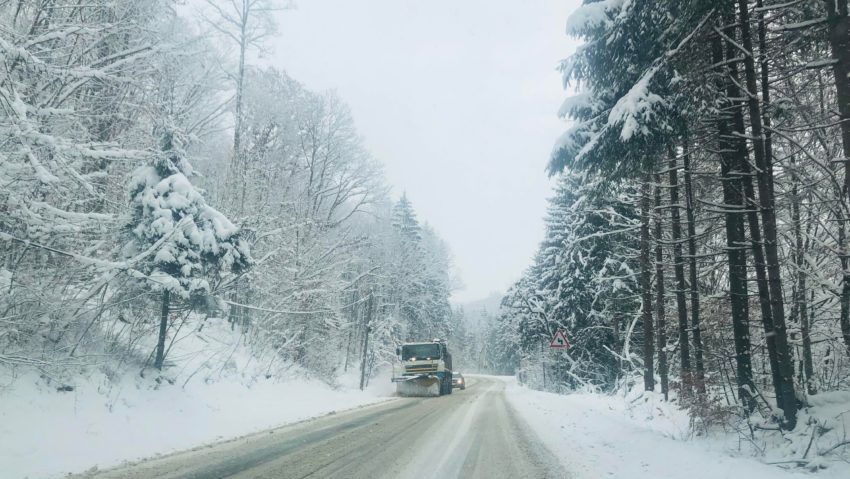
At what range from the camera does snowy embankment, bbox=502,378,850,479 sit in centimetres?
620

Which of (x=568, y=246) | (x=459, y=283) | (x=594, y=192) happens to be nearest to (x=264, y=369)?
(x=594, y=192)

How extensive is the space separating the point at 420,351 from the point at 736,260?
20.5 m

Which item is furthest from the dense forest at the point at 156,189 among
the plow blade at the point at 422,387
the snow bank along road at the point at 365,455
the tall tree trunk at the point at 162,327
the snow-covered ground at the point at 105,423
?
the plow blade at the point at 422,387

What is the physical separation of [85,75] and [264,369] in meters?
12.9

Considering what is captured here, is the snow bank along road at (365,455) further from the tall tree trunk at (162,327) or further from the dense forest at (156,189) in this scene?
the tall tree trunk at (162,327)

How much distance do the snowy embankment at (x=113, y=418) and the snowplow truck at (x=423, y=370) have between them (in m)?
13.2

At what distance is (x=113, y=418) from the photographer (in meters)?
8.62

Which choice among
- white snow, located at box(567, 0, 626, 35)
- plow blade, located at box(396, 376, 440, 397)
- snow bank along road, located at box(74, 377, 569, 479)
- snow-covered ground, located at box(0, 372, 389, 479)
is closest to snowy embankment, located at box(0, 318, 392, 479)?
snow-covered ground, located at box(0, 372, 389, 479)

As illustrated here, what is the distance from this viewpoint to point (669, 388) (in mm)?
15477

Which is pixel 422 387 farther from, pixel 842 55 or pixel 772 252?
pixel 842 55

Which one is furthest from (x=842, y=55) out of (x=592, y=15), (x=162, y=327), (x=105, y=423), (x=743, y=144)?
(x=162, y=327)

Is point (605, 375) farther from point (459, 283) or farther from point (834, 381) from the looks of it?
point (459, 283)

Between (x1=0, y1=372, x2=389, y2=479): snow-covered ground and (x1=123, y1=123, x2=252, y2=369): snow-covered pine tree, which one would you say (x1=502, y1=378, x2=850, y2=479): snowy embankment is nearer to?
(x1=0, y1=372, x2=389, y2=479): snow-covered ground

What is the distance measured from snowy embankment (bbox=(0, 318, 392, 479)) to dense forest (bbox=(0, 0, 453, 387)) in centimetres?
39
